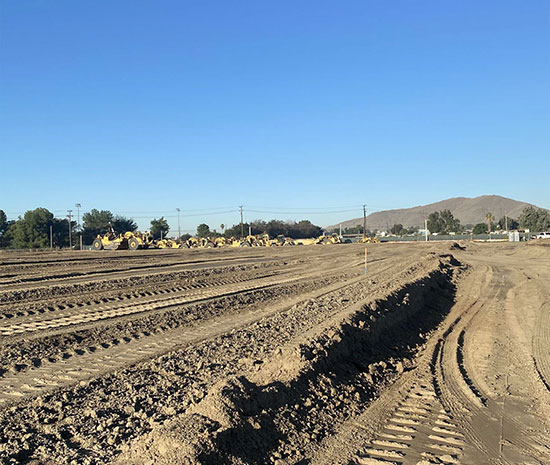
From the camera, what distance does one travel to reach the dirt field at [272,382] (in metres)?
5.05

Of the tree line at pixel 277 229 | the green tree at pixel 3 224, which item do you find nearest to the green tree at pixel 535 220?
the tree line at pixel 277 229

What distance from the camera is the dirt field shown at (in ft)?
16.6

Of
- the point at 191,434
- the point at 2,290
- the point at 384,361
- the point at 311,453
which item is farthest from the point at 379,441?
the point at 2,290

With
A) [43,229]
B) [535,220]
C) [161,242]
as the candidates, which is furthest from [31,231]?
[535,220]

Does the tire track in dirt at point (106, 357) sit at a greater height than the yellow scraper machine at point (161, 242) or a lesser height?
lesser

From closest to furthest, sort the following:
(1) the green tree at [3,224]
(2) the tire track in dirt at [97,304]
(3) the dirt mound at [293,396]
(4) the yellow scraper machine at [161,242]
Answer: (3) the dirt mound at [293,396] < (2) the tire track in dirt at [97,304] < (4) the yellow scraper machine at [161,242] < (1) the green tree at [3,224]

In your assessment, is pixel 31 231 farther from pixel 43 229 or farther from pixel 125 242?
pixel 125 242

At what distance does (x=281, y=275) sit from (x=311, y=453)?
20.3m

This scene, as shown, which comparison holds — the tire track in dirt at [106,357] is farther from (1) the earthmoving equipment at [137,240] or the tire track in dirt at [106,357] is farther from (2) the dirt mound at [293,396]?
(1) the earthmoving equipment at [137,240]

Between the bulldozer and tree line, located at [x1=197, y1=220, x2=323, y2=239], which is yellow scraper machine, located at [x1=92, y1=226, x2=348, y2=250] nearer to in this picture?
the bulldozer

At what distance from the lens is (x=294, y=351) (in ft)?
25.3

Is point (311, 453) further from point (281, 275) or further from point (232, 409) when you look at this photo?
point (281, 275)

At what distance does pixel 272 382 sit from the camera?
6.49 m

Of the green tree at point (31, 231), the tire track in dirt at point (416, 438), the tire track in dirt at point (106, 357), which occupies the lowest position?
the tire track in dirt at point (416, 438)
